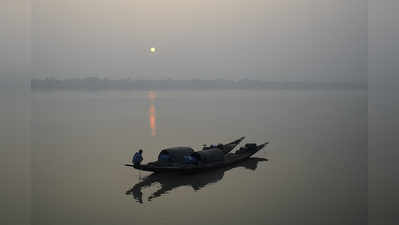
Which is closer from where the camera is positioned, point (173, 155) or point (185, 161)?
point (185, 161)

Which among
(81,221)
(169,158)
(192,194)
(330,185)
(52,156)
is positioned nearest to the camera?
(81,221)

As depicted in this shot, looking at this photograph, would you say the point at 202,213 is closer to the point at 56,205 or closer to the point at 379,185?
the point at 56,205

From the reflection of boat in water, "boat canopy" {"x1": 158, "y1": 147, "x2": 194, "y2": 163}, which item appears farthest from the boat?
the reflection of boat in water

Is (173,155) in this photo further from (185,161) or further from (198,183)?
(198,183)

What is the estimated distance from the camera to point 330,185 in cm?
633

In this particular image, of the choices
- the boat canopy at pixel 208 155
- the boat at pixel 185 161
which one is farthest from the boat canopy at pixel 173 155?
the boat canopy at pixel 208 155

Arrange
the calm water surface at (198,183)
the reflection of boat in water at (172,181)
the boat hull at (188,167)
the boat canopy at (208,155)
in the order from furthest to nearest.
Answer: the boat canopy at (208,155), the boat hull at (188,167), the reflection of boat in water at (172,181), the calm water surface at (198,183)

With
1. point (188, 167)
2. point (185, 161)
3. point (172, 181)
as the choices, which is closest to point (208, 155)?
point (185, 161)

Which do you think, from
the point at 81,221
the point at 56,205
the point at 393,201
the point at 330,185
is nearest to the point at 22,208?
the point at 56,205

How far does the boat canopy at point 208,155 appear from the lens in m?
6.86

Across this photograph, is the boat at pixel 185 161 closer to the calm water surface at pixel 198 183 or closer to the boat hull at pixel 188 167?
the boat hull at pixel 188 167

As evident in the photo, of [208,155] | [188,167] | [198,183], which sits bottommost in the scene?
[198,183]

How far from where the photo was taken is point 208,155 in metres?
6.96

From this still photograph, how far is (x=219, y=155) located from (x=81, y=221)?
3.03 meters
